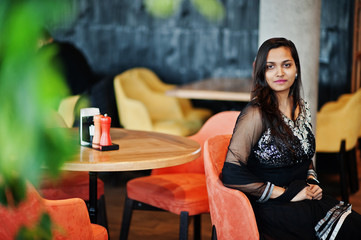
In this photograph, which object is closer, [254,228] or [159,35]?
[254,228]

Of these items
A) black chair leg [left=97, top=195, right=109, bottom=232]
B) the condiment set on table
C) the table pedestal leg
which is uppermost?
the condiment set on table

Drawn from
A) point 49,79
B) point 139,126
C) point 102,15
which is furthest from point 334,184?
point 49,79

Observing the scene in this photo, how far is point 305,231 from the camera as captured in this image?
2260mm

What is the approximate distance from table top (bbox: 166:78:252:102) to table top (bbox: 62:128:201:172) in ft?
6.58

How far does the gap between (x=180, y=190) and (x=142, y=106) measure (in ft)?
7.57

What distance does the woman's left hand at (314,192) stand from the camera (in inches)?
92.7

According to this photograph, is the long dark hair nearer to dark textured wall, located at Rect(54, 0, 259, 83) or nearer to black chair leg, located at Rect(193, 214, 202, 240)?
black chair leg, located at Rect(193, 214, 202, 240)

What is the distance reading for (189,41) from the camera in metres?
6.92

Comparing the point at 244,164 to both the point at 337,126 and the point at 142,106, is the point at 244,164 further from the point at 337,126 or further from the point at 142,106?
the point at 142,106

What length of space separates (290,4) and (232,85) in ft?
7.26

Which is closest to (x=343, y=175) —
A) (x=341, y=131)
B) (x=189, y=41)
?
(x=341, y=131)

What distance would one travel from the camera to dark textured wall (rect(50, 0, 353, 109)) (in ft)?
20.0

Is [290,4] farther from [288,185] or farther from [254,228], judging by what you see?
[254,228]

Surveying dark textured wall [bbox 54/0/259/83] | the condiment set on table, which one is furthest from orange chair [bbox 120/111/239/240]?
dark textured wall [bbox 54/0/259/83]
